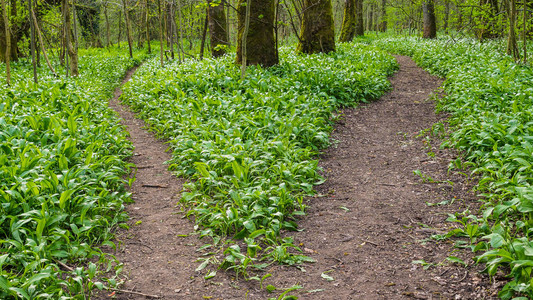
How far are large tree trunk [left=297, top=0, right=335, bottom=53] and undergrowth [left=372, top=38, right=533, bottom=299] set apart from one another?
3826 mm

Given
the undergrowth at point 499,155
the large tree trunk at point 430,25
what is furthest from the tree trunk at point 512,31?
the large tree trunk at point 430,25

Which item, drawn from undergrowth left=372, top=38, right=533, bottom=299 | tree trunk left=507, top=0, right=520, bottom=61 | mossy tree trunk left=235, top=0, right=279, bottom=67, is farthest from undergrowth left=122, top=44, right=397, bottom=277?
tree trunk left=507, top=0, right=520, bottom=61

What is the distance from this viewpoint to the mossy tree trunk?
8.86 meters

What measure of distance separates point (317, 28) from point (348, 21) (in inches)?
240

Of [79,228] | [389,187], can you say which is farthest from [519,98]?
[79,228]

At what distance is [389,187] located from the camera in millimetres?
4441

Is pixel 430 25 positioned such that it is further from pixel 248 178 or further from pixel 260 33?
pixel 248 178

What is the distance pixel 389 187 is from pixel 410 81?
6646 mm

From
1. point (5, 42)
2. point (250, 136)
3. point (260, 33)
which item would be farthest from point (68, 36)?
point (250, 136)

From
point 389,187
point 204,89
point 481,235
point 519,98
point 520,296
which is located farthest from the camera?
point 204,89

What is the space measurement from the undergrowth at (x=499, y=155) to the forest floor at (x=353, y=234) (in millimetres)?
181

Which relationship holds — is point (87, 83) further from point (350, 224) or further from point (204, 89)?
point (350, 224)

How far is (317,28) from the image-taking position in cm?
1146

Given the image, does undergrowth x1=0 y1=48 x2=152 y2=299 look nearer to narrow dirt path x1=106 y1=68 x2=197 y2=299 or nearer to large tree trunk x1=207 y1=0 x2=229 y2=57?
narrow dirt path x1=106 y1=68 x2=197 y2=299
